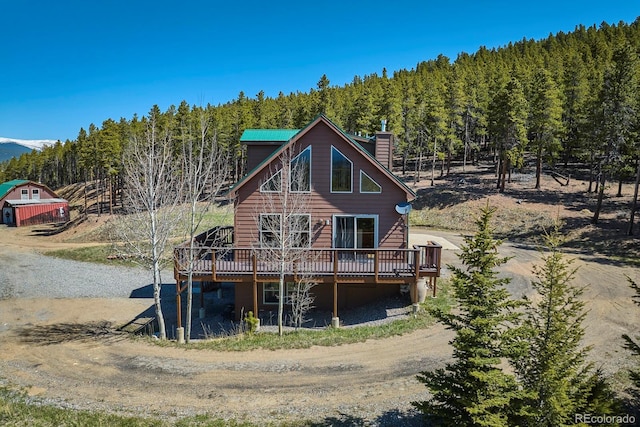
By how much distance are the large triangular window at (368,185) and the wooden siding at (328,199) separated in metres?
0.15

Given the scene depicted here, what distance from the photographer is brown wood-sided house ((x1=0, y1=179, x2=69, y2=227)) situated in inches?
2346

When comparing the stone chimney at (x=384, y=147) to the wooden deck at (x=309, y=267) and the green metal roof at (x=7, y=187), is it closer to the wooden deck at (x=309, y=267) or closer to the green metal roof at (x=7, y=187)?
the wooden deck at (x=309, y=267)

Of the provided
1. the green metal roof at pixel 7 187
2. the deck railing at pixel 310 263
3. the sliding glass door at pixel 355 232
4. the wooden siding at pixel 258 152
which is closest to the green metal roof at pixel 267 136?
the wooden siding at pixel 258 152

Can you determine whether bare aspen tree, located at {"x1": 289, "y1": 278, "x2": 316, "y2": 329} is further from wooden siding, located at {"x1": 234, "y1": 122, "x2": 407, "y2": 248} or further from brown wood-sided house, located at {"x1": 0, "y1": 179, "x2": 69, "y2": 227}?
brown wood-sided house, located at {"x1": 0, "y1": 179, "x2": 69, "y2": 227}

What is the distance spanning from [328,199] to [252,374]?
29.6ft

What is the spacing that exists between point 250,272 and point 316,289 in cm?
370

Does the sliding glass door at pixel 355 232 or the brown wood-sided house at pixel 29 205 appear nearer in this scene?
the sliding glass door at pixel 355 232

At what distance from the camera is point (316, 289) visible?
19750mm

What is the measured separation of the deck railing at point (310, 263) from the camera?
17.3 m

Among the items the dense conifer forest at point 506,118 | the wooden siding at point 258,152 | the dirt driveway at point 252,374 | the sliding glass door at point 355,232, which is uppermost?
the dense conifer forest at point 506,118

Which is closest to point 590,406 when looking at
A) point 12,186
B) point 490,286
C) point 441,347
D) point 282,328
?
point 490,286

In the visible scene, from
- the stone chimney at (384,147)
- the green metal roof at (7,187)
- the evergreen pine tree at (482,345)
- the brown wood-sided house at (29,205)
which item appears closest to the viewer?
the evergreen pine tree at (482,345)

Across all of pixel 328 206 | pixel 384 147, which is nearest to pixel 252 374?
pixel 328 206

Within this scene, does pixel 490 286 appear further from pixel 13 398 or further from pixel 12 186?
pixel 12 186
